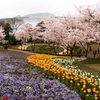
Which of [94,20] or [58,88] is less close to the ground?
[94,20]

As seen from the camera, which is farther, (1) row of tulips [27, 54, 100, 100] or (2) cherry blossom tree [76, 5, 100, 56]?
(2) cherry blossom tree [76, 5, 100, 56]

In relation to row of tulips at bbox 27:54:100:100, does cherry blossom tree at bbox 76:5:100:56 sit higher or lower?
higher

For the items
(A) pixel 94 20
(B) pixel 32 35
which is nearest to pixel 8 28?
(B) pixel 32 35

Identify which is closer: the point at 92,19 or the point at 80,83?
the point at 80,83

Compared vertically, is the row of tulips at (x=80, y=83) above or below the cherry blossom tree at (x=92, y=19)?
below

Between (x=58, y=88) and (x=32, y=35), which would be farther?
(x=32, y=35)

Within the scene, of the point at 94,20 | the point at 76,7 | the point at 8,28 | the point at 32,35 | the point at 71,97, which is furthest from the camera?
the point at 8,28

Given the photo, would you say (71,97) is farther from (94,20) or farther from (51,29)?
(51,29)

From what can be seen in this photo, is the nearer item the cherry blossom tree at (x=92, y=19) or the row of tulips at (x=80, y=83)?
the row of tulips at (x=80, y=83)

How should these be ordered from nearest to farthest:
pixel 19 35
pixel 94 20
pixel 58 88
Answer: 1. pixel 58 88
2. pixel 94 20
3. pixel 19 35

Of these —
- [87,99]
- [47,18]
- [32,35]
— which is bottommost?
[87,99]

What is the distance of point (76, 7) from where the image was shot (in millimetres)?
15977

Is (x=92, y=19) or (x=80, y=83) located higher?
(x=92, y=19)

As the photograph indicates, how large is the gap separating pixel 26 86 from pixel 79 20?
14.8 metres
